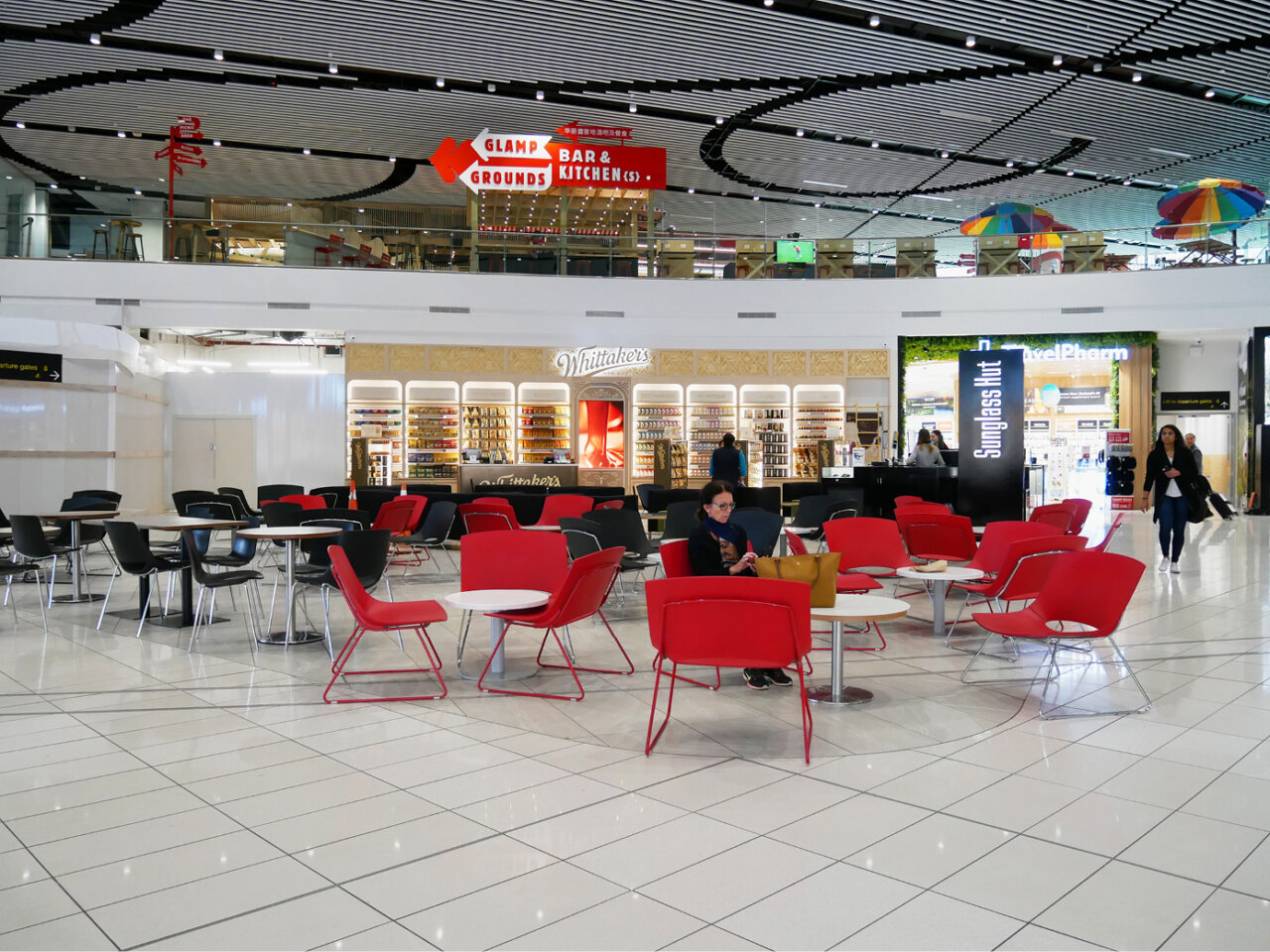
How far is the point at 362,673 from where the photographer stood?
5742 millimetres

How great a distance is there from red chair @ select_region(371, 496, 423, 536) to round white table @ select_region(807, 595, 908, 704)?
17.8 feet

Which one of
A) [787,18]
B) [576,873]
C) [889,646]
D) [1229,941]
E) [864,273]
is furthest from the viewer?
[864,273]

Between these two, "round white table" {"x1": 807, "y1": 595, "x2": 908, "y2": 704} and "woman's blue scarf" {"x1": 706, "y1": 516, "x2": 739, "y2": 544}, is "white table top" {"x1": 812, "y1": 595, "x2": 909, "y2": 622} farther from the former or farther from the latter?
"woman's blue scarf" {"x1": 706, "y1": 516, "x2": 739, "y2": 544}

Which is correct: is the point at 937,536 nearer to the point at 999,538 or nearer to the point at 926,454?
the point at 999,538

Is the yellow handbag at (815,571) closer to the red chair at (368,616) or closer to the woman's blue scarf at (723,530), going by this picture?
the woman's blue scarf at (723,530)

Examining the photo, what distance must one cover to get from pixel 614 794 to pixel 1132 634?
468 cm

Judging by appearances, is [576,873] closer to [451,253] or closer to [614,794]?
[614,794]

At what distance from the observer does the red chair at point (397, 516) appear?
31.3 ft

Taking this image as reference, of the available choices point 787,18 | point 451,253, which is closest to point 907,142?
point 787,18

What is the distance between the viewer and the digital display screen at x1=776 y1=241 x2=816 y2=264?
1585 centimetres

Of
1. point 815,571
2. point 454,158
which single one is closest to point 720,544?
point 815,571

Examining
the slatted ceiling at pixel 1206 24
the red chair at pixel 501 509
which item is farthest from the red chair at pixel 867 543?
the slatted ceiling at pixel 1206 24

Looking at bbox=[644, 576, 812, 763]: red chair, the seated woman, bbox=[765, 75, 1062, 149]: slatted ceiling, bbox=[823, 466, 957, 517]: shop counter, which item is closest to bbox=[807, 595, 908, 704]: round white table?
the seated woman

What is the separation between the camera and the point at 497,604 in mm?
5109
